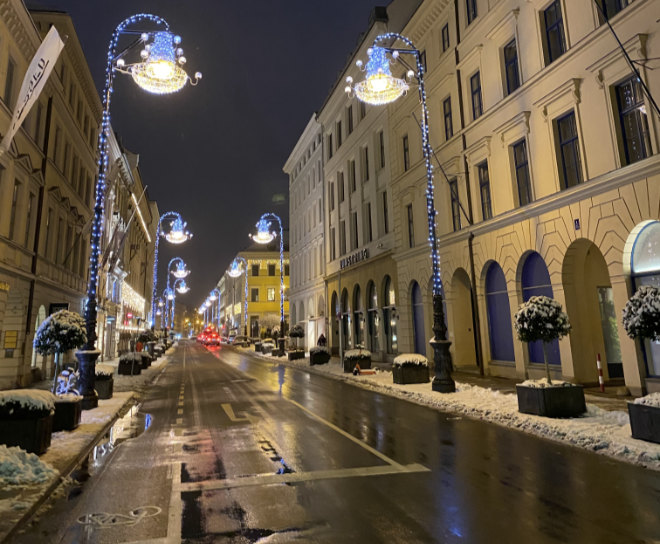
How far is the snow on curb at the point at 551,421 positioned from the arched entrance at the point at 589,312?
4.01m

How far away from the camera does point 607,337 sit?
16.7m

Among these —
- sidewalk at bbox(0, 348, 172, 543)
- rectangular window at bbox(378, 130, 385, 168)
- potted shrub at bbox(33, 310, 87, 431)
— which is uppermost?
rectangular window at bbox(378, 130, 385, 168)

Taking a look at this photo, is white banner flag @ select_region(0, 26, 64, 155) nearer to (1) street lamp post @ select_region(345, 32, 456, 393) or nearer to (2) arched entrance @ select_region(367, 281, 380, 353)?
(1) street lamp post @ select_region(345, 32, 456, 393)

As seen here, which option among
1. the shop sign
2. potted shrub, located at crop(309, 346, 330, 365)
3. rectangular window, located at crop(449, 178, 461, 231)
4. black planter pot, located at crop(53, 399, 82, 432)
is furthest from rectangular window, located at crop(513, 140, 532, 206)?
black planter pot, located at crop(53, 399, 82, 432)

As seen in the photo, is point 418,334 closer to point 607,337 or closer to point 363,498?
point 607,337

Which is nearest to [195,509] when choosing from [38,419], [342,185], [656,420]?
[38,419]

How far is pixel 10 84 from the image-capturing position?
1867 centimetres

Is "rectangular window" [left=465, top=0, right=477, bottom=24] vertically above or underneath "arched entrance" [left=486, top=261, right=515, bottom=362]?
above

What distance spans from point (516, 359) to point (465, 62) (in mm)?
14531

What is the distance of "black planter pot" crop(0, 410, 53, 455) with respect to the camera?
747 cm

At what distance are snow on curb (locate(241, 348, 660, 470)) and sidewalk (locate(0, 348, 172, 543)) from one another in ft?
27.8

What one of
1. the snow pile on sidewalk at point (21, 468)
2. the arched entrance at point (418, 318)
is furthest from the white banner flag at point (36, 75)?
the arched entrance at point (418, 318)

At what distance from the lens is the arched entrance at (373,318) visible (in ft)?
107

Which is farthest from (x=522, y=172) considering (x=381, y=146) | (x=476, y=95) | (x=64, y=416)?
(x=64, y=416)
